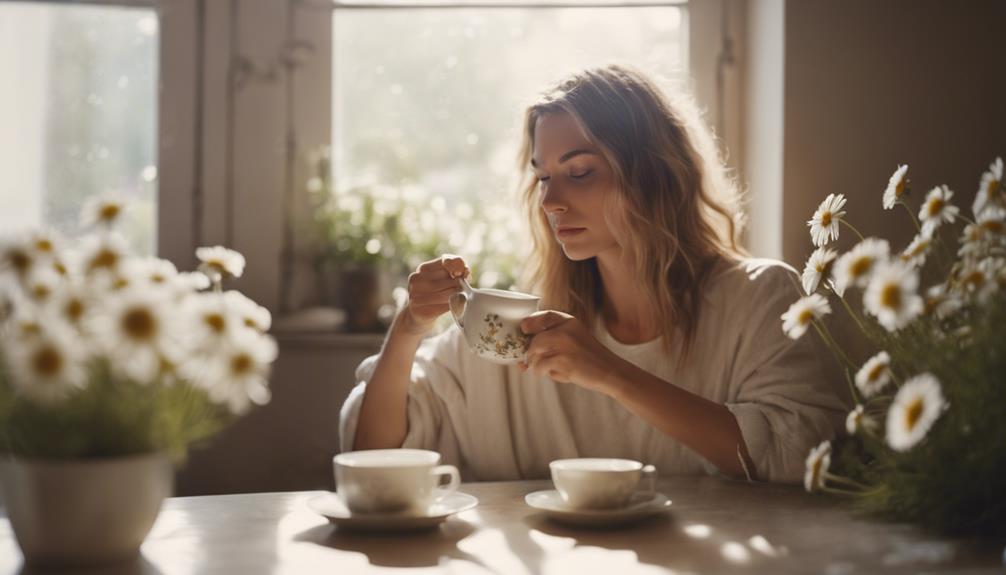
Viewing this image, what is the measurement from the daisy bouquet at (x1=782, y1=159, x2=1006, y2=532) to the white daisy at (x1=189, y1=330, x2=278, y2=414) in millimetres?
611

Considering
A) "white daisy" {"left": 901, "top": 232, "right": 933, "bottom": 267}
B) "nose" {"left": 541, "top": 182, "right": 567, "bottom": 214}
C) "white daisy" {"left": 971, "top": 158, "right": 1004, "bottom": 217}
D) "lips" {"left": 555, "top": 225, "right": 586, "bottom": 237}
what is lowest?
"white daisy" {"left": 901, "top": 232, "right": 933, "bottom": 267}

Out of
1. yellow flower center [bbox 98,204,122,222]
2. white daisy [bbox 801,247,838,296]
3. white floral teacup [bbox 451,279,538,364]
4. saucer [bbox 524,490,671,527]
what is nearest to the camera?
yellow flower center [bbox 98,204,122,222]

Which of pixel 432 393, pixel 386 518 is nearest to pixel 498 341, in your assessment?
pixel 386 518

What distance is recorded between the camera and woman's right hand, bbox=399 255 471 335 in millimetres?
1503

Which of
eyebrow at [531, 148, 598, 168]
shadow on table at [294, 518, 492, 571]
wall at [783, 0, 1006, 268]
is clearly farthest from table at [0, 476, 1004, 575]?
wall at [783, 0, 1006, 268]

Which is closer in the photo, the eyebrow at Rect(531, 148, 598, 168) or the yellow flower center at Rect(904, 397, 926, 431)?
the yellow flower center at Rect(904, 397, 926, 431)

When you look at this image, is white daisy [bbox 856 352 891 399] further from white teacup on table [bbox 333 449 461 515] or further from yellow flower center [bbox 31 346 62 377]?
yellow flower center [bbox 31 346 62 377]

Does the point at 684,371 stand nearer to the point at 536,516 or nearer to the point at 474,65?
the point at 536,516

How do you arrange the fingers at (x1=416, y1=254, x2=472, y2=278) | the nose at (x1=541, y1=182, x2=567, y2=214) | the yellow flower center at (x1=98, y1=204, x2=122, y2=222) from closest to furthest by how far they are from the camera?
the yellow flower center at (x1=98, y1=204, x2=122, y2=222), the fingers at (x1=416, y1=254, x2=472, y2=278), the nose at (x1=541, y1=182, x2=567, y2=214)

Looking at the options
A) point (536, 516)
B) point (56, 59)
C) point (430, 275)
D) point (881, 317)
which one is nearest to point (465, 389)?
point (430, 275)

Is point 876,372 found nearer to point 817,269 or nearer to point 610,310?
point 817,269

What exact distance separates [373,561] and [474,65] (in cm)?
179

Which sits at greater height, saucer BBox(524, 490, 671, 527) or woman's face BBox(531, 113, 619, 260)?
woman's face BBox(531, 113, 619, 260)

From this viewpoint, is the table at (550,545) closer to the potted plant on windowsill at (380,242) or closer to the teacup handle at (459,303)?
the teacup handle at (459,303)
